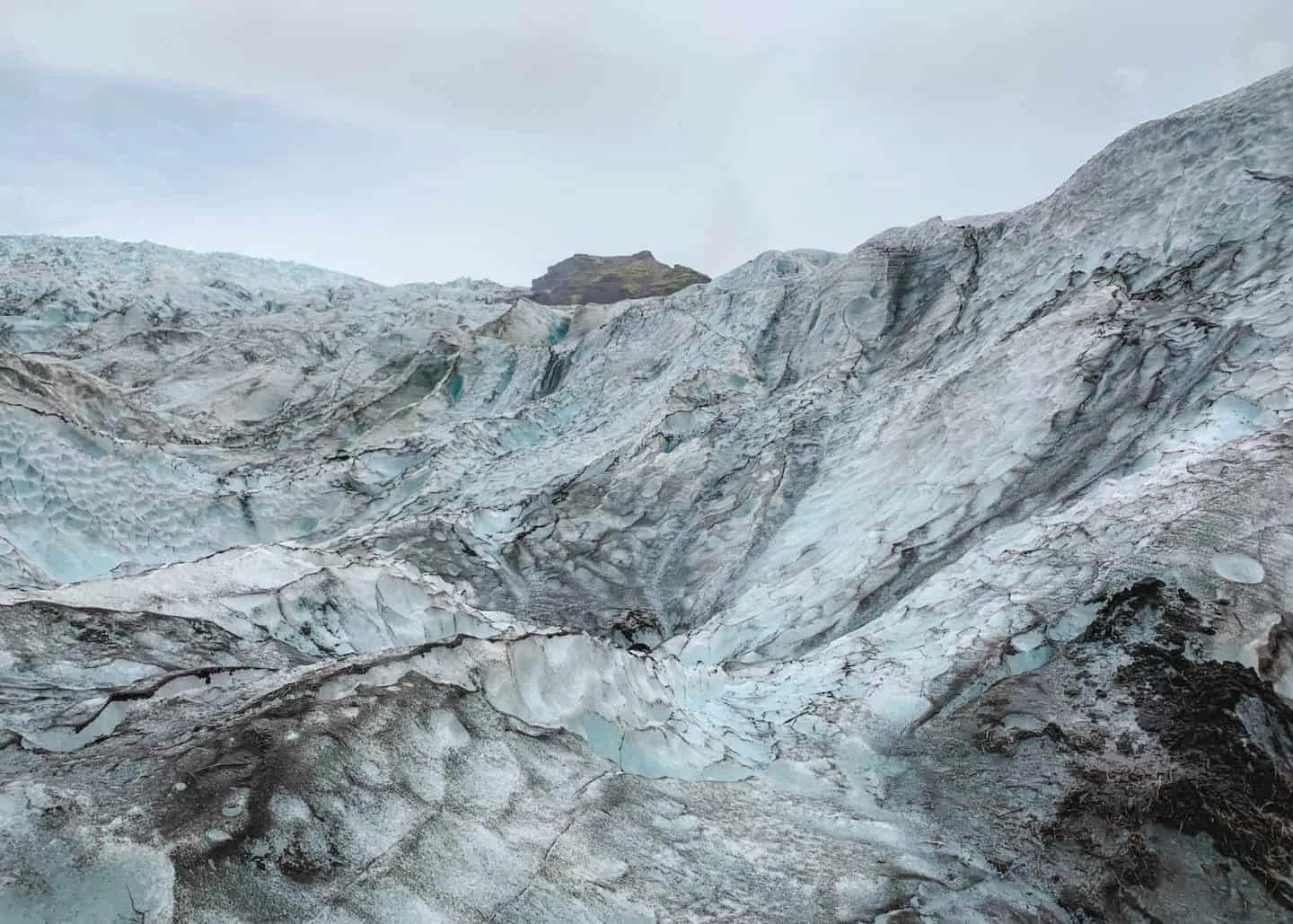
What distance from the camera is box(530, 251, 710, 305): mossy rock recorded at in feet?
143

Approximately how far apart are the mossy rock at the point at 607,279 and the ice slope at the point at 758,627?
2740 cm

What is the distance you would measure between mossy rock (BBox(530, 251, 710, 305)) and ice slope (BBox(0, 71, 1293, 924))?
2740 centimetres

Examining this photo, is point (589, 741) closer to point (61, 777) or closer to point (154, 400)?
point (61, 777)

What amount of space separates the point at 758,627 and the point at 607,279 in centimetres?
4191

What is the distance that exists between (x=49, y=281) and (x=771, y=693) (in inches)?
1236

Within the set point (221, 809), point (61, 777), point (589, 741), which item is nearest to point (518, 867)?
point (221, 809)

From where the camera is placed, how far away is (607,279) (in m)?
48.2

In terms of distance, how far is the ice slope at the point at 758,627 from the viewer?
319 centimetres

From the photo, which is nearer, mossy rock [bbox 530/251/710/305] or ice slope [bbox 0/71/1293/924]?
ice slope [bbox 0/71/1293/924]

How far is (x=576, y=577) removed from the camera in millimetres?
11070

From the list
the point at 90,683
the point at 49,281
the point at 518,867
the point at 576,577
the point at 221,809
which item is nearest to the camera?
the point at 221,809

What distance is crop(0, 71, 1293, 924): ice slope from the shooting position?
3186 mm

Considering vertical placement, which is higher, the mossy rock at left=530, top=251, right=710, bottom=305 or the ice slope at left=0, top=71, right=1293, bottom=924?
the mossy rock at left=530, top=251, right=710, bottom=305

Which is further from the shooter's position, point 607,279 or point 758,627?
point 607,279
